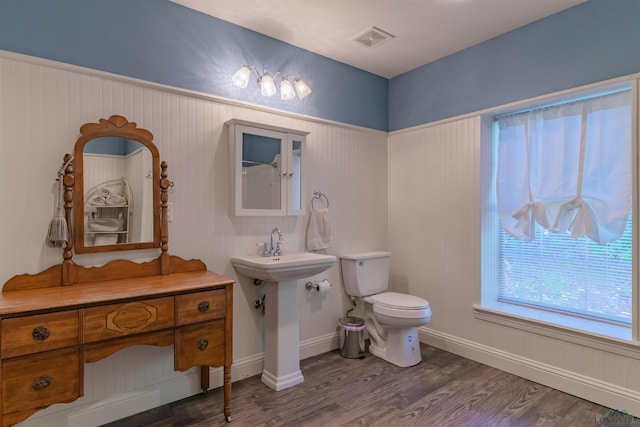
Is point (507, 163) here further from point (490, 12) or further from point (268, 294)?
point (268, 294)

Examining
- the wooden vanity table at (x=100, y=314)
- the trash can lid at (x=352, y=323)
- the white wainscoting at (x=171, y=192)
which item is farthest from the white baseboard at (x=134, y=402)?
the trash can lid at (x=352, y=323)

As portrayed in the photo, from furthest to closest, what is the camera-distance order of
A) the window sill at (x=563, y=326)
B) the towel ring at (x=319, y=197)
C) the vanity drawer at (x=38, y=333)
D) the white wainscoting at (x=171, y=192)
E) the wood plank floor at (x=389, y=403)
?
the towel ring at (x=319, y=197) → the window sill at (x=563, y=326) → the wood plank floor at (x=389, y=403) → the white wainscoting at (x=171, y=192) → the vanity drawer at (x=38, y=333)

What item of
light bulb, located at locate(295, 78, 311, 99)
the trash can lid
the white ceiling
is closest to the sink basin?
the trash can lid

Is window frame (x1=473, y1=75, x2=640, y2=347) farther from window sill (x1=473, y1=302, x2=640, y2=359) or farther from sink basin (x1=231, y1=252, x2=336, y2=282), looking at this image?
sink basin (x1=231, y1=252, x2=336, y2=282)

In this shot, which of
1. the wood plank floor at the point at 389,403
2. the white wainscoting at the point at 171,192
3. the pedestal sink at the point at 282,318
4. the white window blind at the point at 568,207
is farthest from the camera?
the pedestal sink at the point at 282,318

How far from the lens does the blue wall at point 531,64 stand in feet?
7.18

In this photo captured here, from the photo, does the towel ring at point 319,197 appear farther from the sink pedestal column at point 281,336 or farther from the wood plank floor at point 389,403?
the wood plank floor at point 389,403

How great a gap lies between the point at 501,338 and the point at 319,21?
8.89 ft

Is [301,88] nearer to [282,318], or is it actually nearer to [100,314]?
[282,318]

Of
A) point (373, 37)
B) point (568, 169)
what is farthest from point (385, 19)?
point (568, 169)

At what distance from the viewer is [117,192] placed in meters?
2.08

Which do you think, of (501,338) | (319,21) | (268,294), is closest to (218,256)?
(268,294)

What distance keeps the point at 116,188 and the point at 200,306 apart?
86 centimetres

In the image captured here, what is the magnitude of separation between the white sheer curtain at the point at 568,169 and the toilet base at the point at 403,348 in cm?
114
